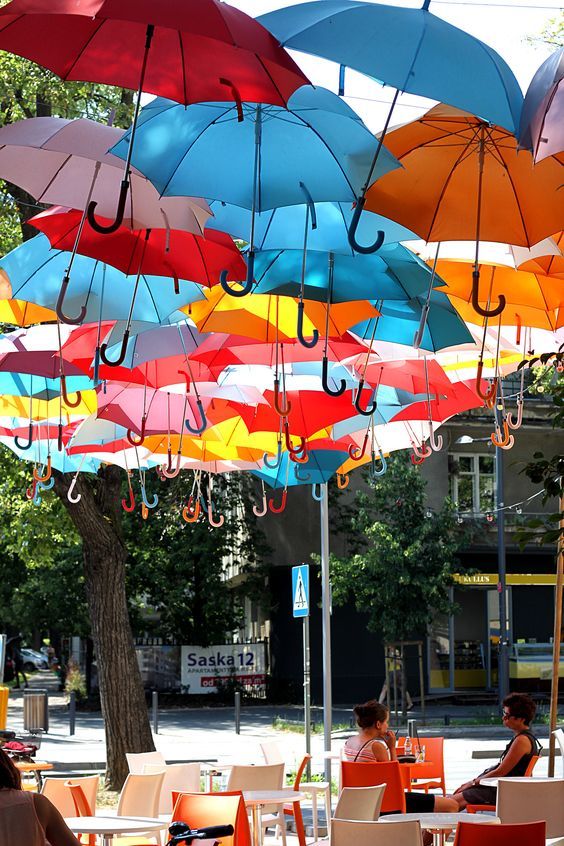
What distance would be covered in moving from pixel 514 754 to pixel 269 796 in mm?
2563

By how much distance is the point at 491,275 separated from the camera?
29.2 ft

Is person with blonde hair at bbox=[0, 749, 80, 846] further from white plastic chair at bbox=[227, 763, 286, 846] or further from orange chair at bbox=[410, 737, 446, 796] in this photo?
orange chair at bbox=[410, 737, 446, 796]

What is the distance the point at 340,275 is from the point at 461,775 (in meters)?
12.8

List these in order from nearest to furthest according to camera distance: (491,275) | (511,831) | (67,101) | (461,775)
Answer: (511,831)
(491,275)
(67,101)
(461,775)

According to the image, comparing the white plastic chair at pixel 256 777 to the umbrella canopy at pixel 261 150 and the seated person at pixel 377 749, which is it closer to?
the seated person at pixel 377 749

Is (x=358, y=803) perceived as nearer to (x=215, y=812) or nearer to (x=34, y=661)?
(x=215, y=812)

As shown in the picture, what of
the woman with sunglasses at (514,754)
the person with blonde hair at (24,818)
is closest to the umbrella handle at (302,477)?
the woman with sunglasses at (514,754)

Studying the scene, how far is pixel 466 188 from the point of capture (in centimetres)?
702


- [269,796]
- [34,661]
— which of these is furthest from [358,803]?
[34,661]

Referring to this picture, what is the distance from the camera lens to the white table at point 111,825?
7.55 meters

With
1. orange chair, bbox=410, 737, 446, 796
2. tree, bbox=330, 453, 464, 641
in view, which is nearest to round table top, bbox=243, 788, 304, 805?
orange chair, bbox=410, 737, 446, 796

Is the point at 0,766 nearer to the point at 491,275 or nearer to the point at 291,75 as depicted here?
the point at 291,75

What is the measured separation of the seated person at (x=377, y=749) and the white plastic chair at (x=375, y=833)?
354 centimetres

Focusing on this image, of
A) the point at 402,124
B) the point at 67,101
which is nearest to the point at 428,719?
the point at 67,101
